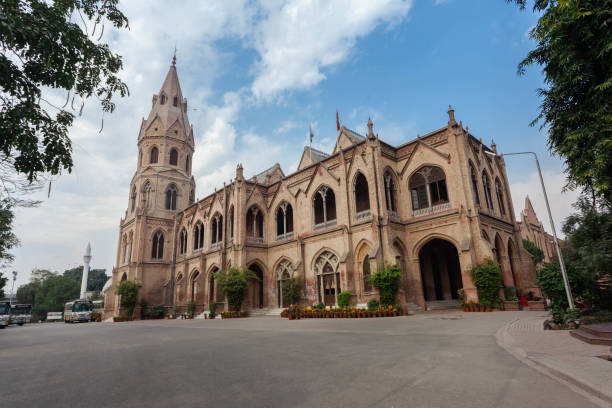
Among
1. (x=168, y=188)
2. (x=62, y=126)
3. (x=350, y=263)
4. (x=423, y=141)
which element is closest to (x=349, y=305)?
(x=350, y=263)

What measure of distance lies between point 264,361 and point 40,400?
3.48 m

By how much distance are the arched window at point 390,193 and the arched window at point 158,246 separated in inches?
1109

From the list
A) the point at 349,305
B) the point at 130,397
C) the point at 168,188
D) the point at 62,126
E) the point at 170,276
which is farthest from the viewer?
the point at 168,188

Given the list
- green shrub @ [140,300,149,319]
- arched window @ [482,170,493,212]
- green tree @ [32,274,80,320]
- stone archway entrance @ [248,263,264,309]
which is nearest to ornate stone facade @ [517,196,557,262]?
arched window @ [482,170,493,212]

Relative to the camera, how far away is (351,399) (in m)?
4.00

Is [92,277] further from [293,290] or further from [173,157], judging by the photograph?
[293,290]

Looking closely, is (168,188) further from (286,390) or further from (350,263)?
(286,390)

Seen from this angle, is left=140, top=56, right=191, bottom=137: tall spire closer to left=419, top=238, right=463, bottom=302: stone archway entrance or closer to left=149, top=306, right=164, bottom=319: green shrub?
left=149, top=306, right=164, bottom=319: green shrub

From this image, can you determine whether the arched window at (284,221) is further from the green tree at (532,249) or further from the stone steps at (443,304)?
the green tree at (532,249)

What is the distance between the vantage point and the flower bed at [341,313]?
1798cm

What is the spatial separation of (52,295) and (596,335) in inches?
3421

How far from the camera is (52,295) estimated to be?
6856cm

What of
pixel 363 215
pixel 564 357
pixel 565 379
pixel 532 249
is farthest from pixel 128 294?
pixel 532 249

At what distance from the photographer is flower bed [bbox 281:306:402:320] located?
1798cm
